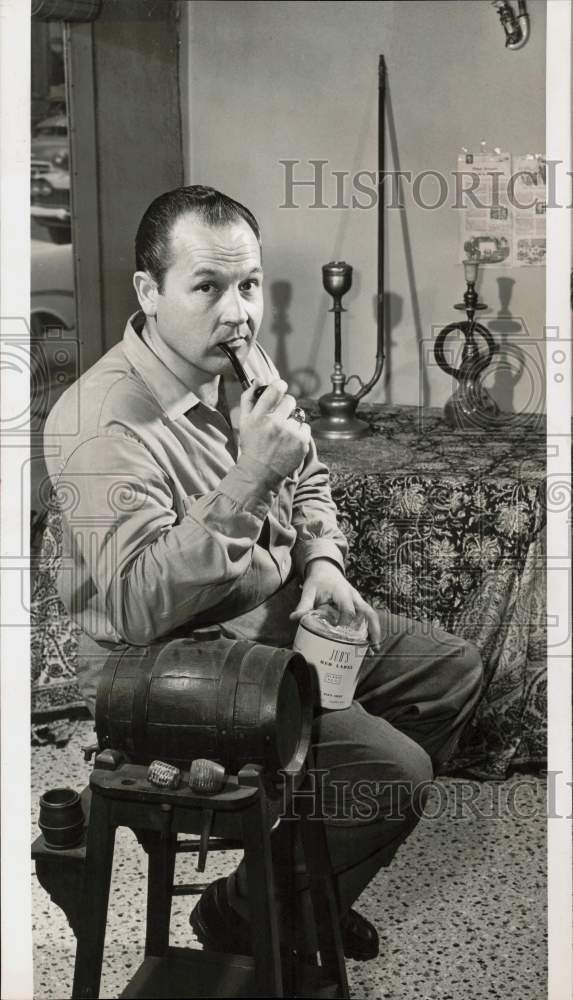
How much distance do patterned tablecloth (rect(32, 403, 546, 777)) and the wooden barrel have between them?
17.6 inches

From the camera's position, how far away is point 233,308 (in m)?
1.91

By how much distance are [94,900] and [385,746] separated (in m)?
0.62

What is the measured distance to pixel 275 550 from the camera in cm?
199

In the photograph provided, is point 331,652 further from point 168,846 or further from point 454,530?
point 454,530

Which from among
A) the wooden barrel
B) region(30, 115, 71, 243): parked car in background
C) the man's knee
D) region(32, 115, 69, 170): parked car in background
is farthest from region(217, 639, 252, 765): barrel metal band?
region(32, 115, 69, 170): parked car in background

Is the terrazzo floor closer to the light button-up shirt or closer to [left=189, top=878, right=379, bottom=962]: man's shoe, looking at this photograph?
[left=189, top=878, right=379, bottom=962]: man's shoe

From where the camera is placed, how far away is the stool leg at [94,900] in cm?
176

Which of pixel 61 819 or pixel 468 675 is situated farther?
pixel 468 675

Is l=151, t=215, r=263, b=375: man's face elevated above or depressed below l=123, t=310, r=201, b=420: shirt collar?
above

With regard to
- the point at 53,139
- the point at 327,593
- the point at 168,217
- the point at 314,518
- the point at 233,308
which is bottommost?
the point at 327,593

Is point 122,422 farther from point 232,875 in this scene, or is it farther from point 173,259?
point 232,875

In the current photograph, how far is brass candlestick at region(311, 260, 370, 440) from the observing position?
2191 mm

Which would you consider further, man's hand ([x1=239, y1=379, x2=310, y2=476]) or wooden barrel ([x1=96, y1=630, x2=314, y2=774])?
man's hand ([x1=239, y1=379, x2=310, y2=476])

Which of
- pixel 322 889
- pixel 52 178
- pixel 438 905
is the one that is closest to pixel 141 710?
pixel 322 889
